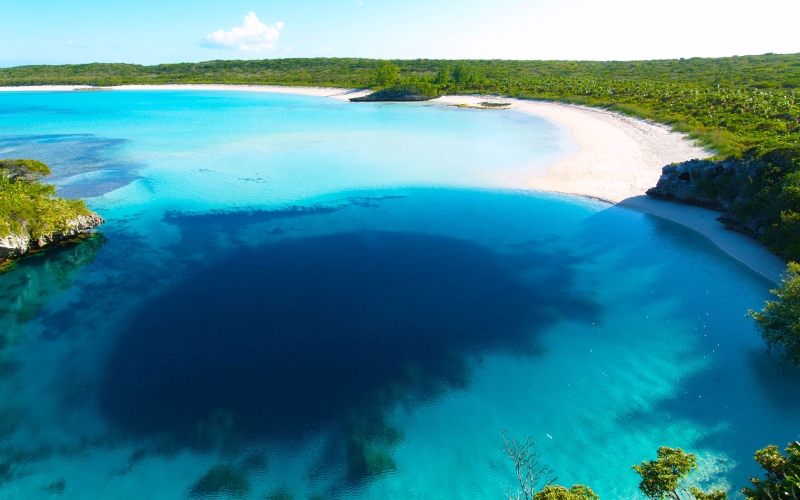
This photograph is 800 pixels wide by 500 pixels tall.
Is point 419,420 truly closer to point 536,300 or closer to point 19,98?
point 536,300

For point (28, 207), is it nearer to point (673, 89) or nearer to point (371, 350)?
point (371, 350)

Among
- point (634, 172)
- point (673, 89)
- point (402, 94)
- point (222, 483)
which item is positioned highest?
point (402, 94)

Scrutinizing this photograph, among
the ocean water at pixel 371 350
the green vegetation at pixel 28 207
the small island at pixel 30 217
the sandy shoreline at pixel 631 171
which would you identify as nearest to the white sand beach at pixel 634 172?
the sandy shoreline at pixel 631 171

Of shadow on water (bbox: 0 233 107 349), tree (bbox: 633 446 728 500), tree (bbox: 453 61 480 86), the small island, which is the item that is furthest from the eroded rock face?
tree (bbox: 453 61 480 86)

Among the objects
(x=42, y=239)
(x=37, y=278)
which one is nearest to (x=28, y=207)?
(x=42, y=239)

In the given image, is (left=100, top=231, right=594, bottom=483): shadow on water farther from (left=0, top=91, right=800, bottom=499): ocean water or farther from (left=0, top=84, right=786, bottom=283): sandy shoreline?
(left=0, top=84, right=786, bottom=283): sandy shoreline

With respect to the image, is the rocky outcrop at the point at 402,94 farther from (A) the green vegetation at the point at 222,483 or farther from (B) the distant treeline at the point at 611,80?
(A) the green vegetation at the point at 222,483
